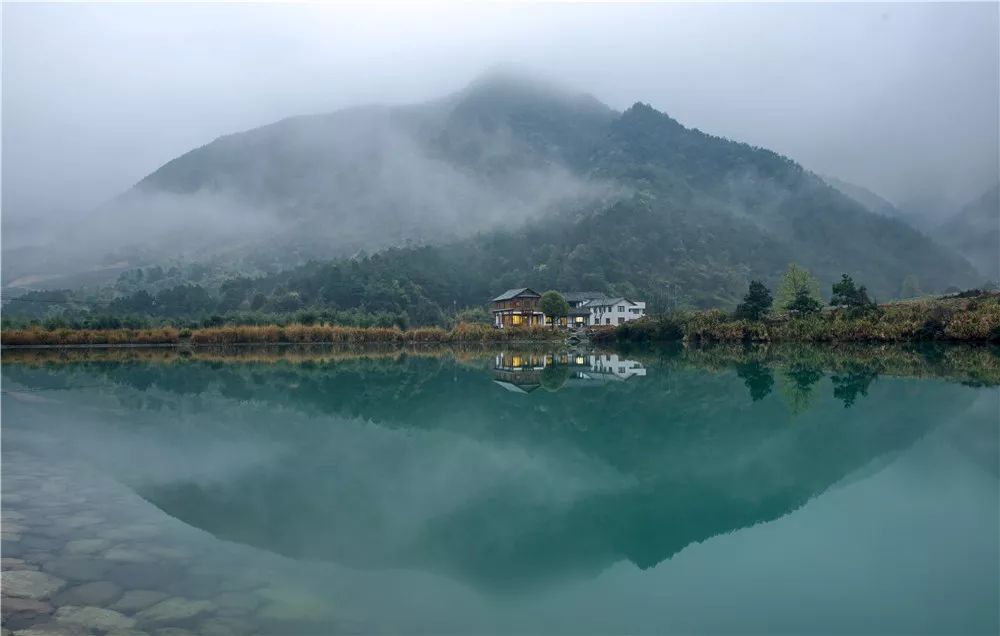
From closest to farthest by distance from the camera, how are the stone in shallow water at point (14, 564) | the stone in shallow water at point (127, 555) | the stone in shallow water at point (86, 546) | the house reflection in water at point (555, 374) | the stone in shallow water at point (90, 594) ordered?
the stone in shallow water at point (90, 594)
the stone in shallow water at point (14, 564)
the stone in shallow water at point (127, 555)
the stone in shallow water at point (86, 546)
the house reflection in water at point (555, 374)

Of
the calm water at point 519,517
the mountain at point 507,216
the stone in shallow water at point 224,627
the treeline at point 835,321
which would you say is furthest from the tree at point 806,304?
the mountain at point 507,216

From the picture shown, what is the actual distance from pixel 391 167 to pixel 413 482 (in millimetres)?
179370

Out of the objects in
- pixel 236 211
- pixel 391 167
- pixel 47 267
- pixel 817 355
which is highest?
pixel 391 167

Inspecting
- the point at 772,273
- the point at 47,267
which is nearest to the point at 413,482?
the point at 772,273

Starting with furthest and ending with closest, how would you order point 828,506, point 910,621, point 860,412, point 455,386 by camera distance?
point 455,386, point 860,412, point 828,506, point 910,621

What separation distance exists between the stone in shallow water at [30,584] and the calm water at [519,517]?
0.8 inches

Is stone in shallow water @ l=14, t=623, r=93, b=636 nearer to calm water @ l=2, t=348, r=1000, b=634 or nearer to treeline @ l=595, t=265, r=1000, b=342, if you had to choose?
calm water @ l=2, t=348, r=1000, b=634

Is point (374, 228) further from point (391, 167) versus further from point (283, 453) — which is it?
point (283, 453)

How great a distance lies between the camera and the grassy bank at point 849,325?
82.9 ft

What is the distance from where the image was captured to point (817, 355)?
2300 cm

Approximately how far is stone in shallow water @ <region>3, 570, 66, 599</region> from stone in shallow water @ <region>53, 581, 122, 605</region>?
113 millimetres

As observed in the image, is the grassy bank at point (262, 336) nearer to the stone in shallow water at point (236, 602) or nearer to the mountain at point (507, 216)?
the mountain at point (507, 216)

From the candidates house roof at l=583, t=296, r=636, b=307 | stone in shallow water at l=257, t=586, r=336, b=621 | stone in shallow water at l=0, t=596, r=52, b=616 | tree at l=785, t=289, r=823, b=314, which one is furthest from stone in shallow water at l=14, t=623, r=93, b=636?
house roof at l=583, t=296, r=636, b=307

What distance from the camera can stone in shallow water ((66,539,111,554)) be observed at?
4.96 meters
